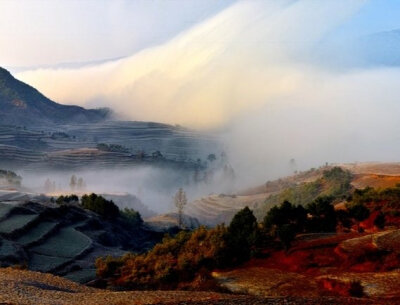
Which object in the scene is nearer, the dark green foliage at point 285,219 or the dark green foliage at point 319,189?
the dark green foliage at point 285,219

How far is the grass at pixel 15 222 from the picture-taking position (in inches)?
2325

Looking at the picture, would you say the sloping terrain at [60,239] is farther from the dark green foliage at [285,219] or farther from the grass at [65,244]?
the dark green foliage at [285,219]

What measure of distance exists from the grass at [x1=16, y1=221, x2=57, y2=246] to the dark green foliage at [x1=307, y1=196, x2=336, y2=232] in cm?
3102

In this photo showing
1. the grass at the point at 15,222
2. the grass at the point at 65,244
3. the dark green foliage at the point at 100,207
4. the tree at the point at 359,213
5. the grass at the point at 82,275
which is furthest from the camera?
the dark green foliage at the point at 100,207

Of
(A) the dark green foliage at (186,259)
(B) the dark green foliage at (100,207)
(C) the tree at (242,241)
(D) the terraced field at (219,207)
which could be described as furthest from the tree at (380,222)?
(D) the terraced field at (219,207)

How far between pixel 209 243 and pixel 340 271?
932 centimetres

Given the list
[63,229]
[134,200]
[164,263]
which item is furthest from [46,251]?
[134,200]

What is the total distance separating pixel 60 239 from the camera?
62.9 meters

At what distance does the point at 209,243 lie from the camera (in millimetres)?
35188

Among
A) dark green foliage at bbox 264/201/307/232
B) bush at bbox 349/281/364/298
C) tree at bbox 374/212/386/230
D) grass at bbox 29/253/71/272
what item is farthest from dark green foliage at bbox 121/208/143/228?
bush at bbox 349/281/364/298

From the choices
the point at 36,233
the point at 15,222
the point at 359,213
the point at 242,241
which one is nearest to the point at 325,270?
the point at 242,241

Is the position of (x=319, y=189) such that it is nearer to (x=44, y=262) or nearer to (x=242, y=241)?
(x=44, y=262)

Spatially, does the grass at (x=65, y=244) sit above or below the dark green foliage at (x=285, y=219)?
below

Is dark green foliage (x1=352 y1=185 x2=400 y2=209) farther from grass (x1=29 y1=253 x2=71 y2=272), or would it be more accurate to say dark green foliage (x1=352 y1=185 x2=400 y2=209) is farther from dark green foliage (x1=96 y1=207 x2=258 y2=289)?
grass (x1=29 y1=253 x2=71 y2=272)
